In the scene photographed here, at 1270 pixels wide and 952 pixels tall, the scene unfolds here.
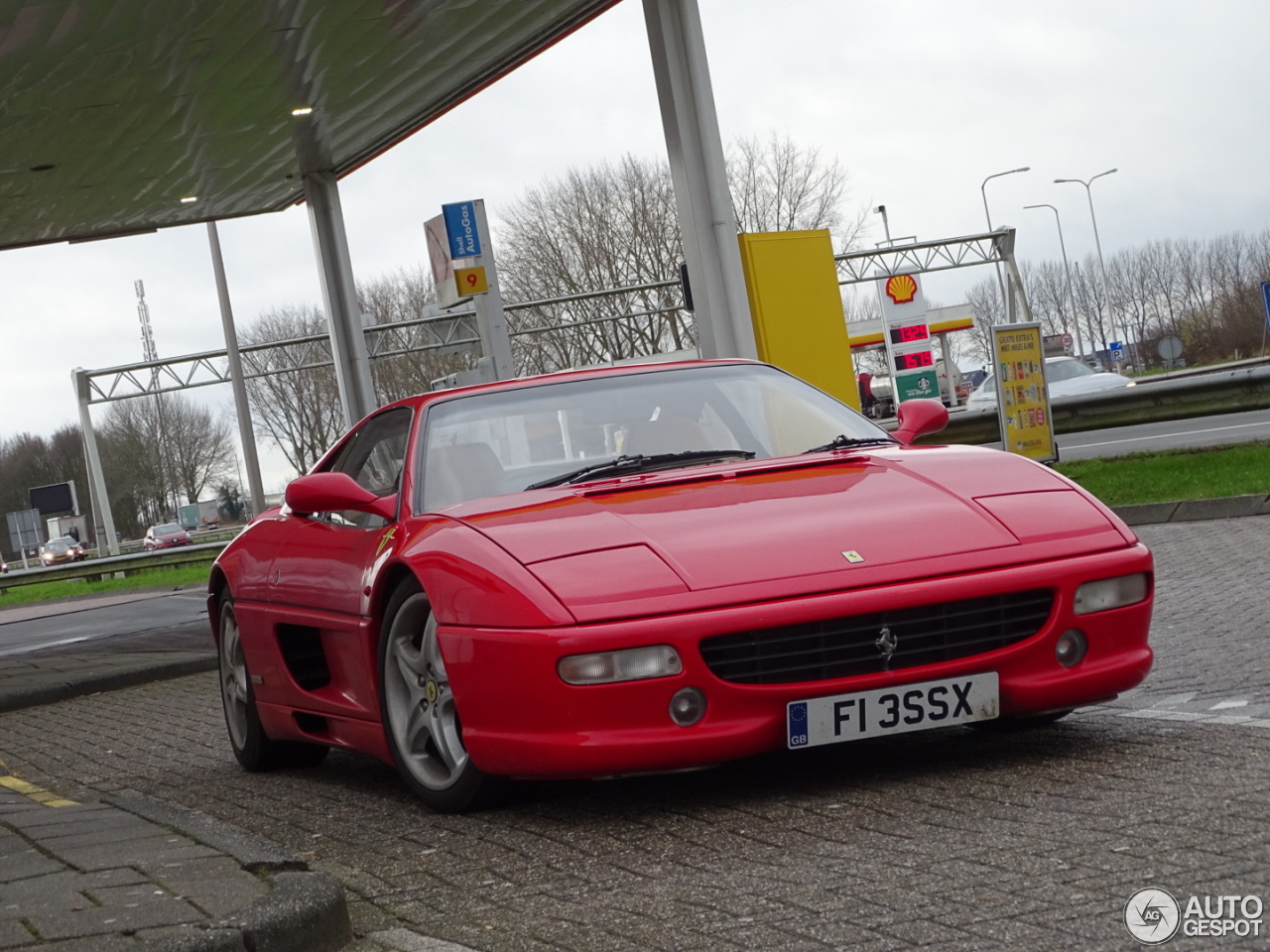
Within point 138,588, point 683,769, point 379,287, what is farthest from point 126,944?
point 379,287

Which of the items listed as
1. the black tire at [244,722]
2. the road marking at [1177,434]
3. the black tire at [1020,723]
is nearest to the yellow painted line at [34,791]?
the black tire at [244,722]

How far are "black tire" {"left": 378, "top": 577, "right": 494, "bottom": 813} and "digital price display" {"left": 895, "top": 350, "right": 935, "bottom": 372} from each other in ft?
126

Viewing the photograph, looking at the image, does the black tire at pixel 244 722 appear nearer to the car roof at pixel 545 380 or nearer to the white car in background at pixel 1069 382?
the car roof at pixel 545 380

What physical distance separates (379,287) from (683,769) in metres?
62.9

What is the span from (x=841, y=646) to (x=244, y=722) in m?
3.05

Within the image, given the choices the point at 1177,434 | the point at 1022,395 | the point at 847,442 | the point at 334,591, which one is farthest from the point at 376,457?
the point at 1177,434

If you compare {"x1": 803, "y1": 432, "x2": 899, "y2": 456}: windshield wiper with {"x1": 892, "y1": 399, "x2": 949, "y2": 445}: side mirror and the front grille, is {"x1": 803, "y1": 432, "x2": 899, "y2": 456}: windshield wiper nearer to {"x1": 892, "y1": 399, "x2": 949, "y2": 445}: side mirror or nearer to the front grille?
{"x1": 892, "y1": 399, "x2": 949, "y2": 445}: side mirror

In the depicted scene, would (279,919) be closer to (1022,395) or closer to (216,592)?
(216,592)

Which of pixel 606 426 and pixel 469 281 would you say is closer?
pixel 606 426

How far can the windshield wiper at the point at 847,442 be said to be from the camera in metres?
5.24

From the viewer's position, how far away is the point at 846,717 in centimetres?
403

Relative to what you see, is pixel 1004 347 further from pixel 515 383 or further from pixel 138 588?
pixel 138 588

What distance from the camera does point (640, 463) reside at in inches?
199
